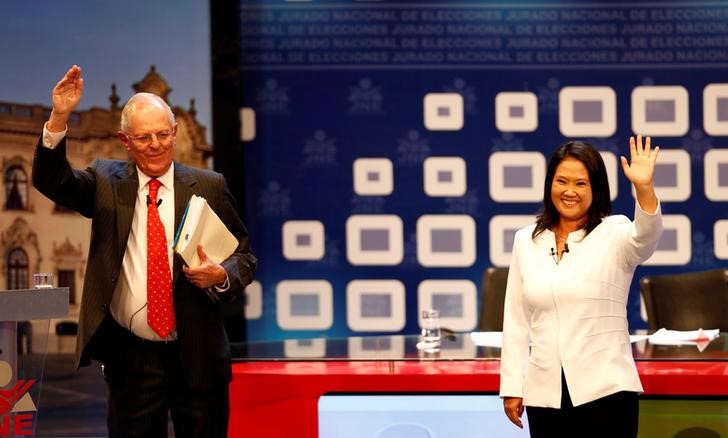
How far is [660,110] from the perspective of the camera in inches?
218

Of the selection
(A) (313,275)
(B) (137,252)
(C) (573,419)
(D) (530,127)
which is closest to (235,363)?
(B) (137,252)

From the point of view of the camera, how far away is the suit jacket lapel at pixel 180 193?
2348mm

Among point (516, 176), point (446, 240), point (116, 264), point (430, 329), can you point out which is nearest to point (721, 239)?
point (516, 176)

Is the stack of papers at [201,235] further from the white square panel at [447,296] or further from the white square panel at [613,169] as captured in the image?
the white square panel at [613,169]

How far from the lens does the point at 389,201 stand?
5.60m

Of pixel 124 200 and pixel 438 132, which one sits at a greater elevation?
pixel 438 132

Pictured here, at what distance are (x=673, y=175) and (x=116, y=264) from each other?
4.14m

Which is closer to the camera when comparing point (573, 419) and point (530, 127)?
point (573, 419)

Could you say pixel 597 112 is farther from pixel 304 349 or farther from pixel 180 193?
pixel 180 193

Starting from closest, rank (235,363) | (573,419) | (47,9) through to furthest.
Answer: (573,419)
(235,363)
(47,9)

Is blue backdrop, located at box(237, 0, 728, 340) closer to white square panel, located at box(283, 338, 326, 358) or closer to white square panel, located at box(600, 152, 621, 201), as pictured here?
white square panel, located at box(600, 152, 621, 201)

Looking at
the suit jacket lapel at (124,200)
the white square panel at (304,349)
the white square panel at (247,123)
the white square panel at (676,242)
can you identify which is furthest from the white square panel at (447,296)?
the suit jacket lapel at (124,200)

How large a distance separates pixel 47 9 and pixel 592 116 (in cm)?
338

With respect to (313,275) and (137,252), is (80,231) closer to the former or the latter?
(313,275)
